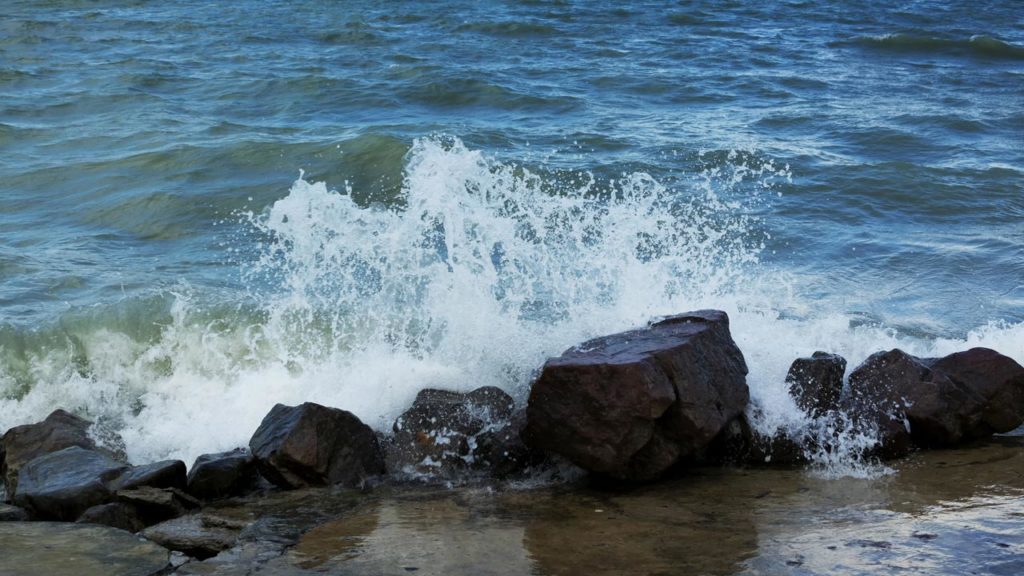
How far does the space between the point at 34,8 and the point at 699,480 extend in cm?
1664

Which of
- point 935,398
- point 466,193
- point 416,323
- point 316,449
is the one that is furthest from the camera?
Answer: point 416,323

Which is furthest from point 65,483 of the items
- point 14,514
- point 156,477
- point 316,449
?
point 316,449

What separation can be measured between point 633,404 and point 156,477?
2217 millimetres

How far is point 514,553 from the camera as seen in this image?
419cm

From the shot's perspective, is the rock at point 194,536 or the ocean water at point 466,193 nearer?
the rock at point 194,536

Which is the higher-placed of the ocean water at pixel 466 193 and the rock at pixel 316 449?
the ocean water at pixel 466 193

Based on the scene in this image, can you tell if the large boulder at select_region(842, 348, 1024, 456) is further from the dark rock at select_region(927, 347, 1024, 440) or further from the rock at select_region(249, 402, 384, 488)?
the rock at select_region(249, 402, 384, 488)

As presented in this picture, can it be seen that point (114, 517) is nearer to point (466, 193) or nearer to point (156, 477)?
point (156, 477)

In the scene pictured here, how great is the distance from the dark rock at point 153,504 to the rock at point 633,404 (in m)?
1.63

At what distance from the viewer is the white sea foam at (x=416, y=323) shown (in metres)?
6.40

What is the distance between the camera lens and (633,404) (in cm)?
486

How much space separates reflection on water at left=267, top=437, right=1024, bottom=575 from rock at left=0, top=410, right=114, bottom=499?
1.93 m

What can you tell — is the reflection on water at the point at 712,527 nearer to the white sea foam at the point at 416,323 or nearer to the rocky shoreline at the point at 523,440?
the rocky shoreline at the point at 523,440

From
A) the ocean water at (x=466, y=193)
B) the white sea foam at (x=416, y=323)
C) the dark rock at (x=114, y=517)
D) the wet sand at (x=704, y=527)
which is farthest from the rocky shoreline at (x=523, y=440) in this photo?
the white sea foam at (x=416, y=323)
